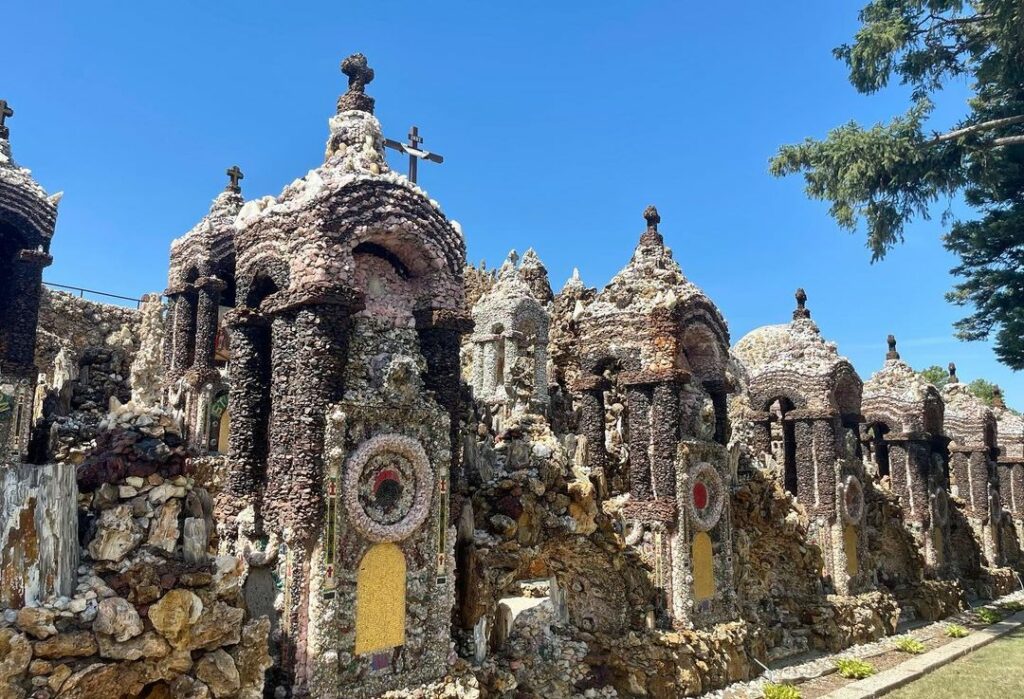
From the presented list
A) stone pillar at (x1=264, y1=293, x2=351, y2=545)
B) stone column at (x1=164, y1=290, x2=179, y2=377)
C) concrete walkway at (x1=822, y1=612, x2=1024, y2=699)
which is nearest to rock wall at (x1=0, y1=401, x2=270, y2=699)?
stone pillar at (x1=264, y1=293, x2=351, y2=545)

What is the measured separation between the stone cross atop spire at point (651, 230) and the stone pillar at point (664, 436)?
2865mm

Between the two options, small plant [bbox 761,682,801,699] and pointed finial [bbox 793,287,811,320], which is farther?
pointed finial [bbox 793,287,811,320]

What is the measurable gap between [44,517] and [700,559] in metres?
10.1

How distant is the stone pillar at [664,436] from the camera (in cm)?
1300

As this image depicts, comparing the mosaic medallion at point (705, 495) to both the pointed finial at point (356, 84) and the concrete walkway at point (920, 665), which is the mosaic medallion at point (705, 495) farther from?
the pointed finial at point (356, 84)

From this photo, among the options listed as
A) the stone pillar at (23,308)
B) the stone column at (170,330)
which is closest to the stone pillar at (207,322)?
the stone column at (170,330)

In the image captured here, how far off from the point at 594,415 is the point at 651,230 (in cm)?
359

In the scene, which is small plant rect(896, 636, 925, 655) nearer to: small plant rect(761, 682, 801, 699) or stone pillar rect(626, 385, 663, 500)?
small plant rect(761, 682, 801, 699)

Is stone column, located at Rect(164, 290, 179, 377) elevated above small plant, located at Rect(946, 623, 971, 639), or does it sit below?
above

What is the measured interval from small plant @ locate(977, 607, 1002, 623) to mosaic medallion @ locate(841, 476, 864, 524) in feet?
15.0

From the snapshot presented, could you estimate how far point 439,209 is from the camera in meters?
9.66

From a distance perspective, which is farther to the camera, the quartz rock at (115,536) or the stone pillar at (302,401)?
the stone pillar at (302,401)

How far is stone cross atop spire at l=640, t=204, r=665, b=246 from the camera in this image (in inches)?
574

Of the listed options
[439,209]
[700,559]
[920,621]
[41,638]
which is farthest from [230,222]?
[920,621]
